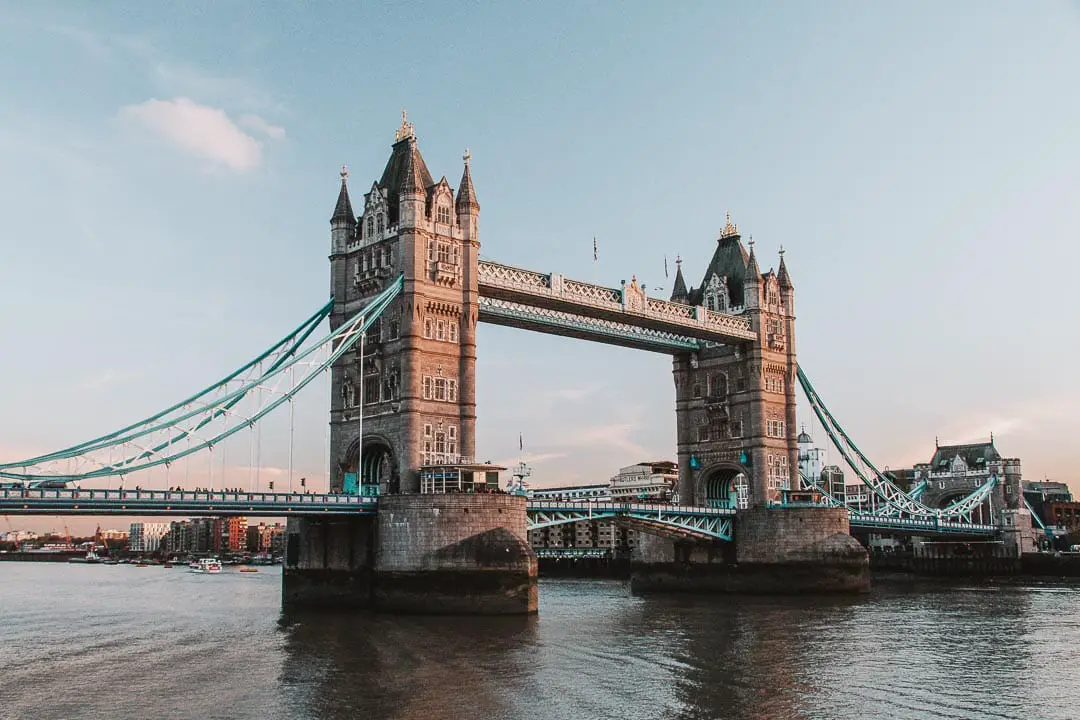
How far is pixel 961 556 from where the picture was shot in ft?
300

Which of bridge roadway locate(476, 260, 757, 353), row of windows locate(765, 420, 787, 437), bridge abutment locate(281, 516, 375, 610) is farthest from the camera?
row of windows locate(765, 420, 787, 437)

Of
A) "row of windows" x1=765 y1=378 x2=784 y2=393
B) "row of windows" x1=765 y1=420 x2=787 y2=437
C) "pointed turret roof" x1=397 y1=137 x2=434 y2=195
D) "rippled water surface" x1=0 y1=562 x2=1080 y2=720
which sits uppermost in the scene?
"pointed turret roof" x1=397 y1=137 x2=434 y2=195

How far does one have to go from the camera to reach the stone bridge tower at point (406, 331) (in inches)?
1941

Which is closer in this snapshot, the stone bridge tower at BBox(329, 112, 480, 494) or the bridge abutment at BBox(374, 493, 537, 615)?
the bridge abutment at BBox(374, 493, 537, 615)

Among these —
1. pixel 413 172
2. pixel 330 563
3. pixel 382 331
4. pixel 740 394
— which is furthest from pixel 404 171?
pixel 740 394

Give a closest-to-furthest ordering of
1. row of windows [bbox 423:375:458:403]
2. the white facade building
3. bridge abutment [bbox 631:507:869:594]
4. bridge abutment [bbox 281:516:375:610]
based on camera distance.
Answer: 1. bridge abutment [bbox 281:516:375:610]
2. row of windows [bbox 423:375:458:403]
3. bridge abutment [bbox 631:507:869:594]
4. the white facade building

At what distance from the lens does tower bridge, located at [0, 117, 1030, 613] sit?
44000mm

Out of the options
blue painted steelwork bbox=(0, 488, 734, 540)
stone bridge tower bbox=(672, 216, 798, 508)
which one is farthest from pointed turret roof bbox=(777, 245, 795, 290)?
blue painted steelwork bbox=(0, 488, 734, 540)

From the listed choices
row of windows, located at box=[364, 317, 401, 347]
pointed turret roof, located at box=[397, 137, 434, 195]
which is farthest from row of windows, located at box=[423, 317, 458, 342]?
pointed turret roof, located at box=[397, 137, 434, 195]

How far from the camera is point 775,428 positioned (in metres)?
67.8

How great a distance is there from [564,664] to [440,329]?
74.4 feet

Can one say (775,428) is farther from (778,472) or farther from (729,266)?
(729,266)

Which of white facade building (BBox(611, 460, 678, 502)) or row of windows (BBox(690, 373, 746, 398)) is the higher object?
row of windows (BBox(690, 373, 746, 398))

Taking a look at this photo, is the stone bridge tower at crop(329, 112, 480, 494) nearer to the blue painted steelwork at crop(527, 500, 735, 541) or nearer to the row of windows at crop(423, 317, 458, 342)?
the row of windows at crop(423, 317, 458, 342)
